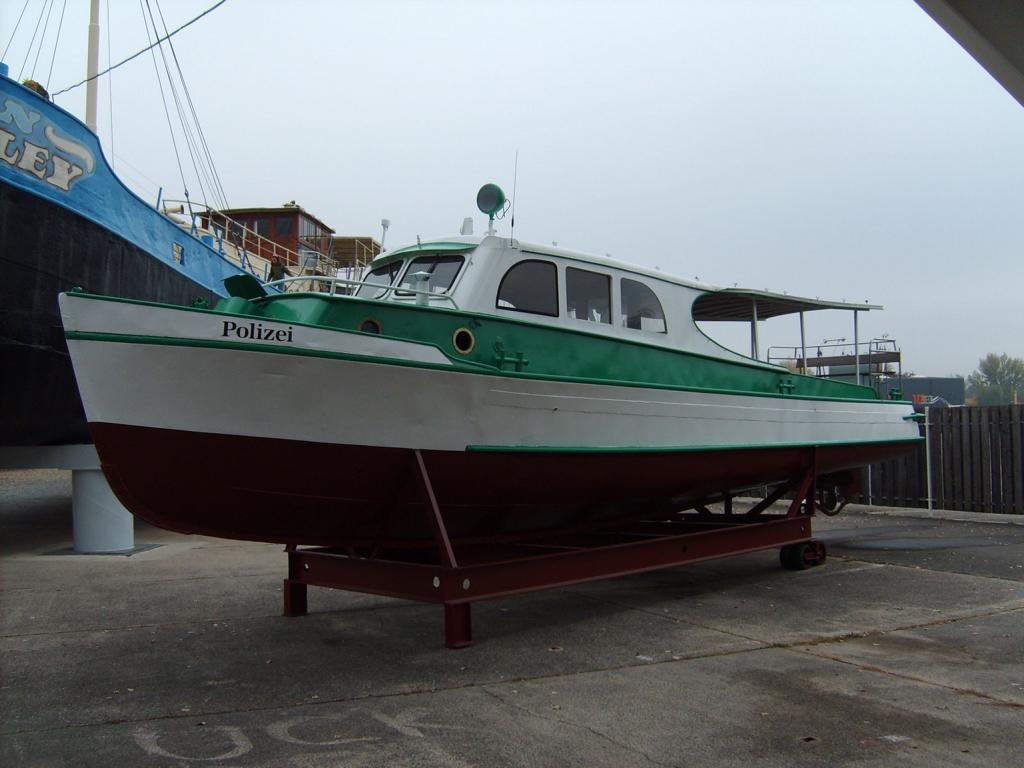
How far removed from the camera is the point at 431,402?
18.1 feet

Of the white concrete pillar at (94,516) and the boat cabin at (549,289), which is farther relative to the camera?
the white concrete pillar at (94,516)

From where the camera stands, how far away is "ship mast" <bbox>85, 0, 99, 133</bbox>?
13703 mm

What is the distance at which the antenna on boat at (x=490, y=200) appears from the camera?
277 inches

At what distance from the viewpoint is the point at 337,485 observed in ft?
17.8

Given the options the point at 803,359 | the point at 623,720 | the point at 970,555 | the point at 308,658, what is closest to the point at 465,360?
the point at 308,658

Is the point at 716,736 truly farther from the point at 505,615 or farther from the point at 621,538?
the point at 621,538

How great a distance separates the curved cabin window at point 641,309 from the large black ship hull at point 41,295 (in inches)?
264

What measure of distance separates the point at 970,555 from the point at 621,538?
4382 millimetres

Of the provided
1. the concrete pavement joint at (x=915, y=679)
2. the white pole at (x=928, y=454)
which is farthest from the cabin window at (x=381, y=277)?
the white pole at (x=928, y=454)

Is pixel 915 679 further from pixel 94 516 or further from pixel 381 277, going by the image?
pixel 94 516

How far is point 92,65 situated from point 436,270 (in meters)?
10.6

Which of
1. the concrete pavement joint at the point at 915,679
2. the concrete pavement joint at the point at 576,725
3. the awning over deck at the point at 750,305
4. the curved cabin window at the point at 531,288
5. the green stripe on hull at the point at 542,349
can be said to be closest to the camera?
the concrete pavement joint at the point at 576,725

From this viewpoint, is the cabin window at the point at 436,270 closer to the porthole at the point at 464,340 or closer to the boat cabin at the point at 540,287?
the boat cabin at the point at 540,287

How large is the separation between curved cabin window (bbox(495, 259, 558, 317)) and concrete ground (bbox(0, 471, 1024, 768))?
2578mm
